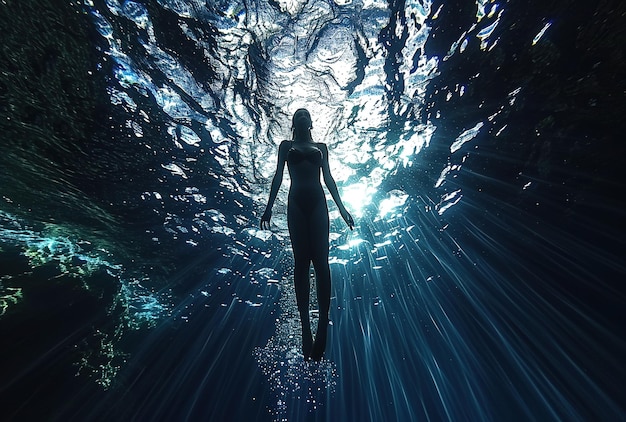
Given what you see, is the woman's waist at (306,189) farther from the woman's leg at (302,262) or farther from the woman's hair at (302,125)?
the woman's hair at (302,125)

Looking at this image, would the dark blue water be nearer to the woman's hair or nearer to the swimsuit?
the woman's hair

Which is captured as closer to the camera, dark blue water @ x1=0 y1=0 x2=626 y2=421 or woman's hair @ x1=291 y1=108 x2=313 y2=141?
woman's hair @ x1=291 y1=108 x2=313 y2=141

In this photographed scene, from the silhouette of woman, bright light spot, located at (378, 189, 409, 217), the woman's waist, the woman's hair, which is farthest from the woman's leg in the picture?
bright light spot, located at (378, 189, 409, 217)

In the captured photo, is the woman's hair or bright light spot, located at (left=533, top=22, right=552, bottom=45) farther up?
bright light spot, located at (left=533, top=22, right=552, bottom=45)

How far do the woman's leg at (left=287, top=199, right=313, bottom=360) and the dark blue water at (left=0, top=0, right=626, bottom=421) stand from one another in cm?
463

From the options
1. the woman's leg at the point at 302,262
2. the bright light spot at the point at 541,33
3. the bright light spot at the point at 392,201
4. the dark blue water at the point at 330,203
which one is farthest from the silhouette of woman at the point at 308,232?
the bright light spot at the point at 392,201

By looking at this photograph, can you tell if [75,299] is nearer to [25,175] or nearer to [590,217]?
[25,175]

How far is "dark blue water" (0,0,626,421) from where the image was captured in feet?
22.3

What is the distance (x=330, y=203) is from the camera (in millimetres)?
11328

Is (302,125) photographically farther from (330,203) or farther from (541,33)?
(330,203)

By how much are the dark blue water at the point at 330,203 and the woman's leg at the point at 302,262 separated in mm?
Result: 4628

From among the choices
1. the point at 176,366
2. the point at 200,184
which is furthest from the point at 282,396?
the point at 200,184

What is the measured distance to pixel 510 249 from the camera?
41.8 ft

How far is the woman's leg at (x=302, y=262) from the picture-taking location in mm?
4223
